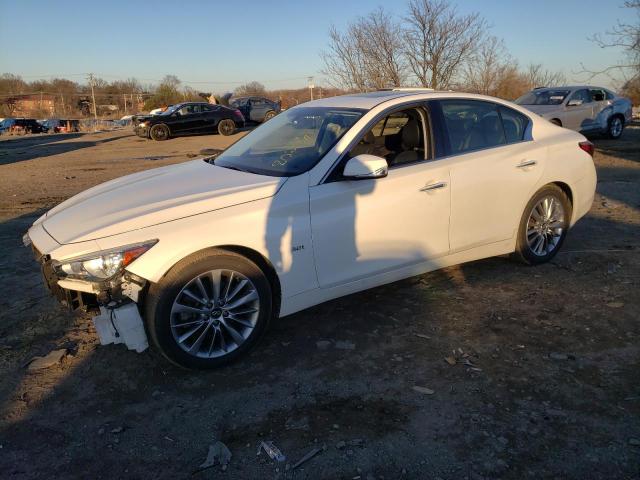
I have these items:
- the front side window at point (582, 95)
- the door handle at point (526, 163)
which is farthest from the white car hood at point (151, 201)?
the front side window at point (582, 95)

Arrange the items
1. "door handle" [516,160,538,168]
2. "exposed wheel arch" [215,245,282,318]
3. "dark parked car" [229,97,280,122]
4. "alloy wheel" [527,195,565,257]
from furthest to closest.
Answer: "dark parked car" [229,97,280,122] < "alloy wheel" [527,195,565,257] < "door handle" [516,160,538,168] < "exposed wheel arch" [215,245,282,318]

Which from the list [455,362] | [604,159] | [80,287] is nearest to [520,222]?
[455,362]

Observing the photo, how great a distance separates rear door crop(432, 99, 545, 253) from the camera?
412 cm

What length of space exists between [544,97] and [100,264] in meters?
15.5

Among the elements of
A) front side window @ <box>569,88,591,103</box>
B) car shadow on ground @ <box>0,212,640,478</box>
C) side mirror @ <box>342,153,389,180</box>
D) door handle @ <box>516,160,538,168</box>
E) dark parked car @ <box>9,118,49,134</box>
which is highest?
dark parked car @ <box>9,118,49,134</box>

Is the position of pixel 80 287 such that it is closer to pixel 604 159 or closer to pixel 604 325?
pixel 604 325

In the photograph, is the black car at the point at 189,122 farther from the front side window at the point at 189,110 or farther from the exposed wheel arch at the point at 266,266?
the exposed wheel arch at the point at 266,266

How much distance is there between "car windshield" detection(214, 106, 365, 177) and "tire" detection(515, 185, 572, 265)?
192cm

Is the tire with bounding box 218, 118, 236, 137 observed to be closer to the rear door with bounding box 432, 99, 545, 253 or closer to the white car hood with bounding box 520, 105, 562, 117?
the white car hood with bounding box 520, 105, 562, 117

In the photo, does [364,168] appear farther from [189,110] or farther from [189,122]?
[189,110]

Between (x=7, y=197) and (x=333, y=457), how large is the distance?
31.6 feet

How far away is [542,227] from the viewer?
4.82 m

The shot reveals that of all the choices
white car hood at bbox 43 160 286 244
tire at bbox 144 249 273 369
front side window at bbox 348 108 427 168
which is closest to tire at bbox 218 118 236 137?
white car hood at bbox 43 160 286 244

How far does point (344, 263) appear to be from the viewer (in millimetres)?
3588
